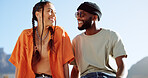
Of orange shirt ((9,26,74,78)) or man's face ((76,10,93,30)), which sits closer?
orange shirt ((9,26,74,78))

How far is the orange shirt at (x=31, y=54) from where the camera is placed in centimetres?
366

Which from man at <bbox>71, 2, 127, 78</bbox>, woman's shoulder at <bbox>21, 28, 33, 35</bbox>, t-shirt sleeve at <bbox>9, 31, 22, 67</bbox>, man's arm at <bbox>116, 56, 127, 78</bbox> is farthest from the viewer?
woman's shoulder at <bbox>21, 28, 33, 35</bbox>

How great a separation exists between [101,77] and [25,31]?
141cm

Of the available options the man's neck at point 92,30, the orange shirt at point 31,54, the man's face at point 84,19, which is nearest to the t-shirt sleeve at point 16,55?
the orange shirt at point 31,54

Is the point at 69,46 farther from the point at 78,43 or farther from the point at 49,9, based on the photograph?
the point at 49,9

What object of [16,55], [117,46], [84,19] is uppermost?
[84,19]

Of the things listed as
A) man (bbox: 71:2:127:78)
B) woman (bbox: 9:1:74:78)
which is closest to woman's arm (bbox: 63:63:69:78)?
woman (bbox: 9:1:74:78)

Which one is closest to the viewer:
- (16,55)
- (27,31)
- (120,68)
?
(120,68)

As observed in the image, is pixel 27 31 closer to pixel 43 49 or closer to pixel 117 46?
pixel 43 49

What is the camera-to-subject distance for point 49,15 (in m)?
3.82

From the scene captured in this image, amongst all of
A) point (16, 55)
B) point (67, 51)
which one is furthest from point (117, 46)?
point (16, 55)

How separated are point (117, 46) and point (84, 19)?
714mm

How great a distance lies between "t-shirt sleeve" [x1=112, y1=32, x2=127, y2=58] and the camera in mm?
3663

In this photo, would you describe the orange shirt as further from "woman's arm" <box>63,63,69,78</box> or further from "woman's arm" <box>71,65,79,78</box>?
"woman's arm" <box>71,65,79,78</box>
